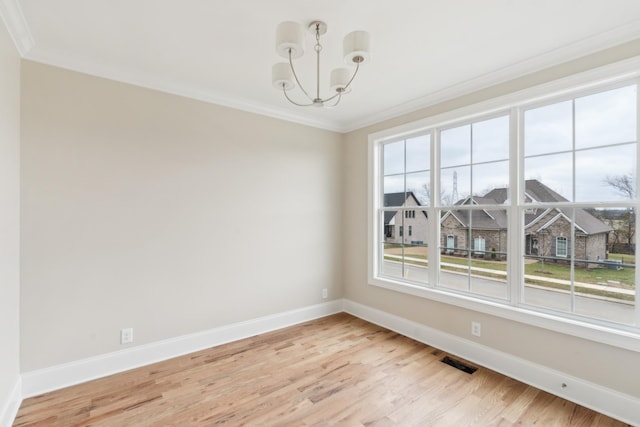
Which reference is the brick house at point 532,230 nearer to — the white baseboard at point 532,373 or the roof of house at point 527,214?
the roof of house at point 527,214

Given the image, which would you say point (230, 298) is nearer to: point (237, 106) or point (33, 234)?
point (33, 234)

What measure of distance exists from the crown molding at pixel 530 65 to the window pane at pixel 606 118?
332mm

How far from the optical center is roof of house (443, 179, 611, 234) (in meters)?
2.29

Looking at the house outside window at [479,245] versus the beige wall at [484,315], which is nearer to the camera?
the beige wall at [484,315]

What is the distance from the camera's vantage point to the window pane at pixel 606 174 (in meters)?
2.11

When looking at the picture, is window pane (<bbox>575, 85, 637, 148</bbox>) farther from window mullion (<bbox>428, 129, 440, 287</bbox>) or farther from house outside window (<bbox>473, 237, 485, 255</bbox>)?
window mullion (<bbox>428, 129, 440, 287</bbox>)

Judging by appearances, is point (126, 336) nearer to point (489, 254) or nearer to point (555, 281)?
point (489, 254)

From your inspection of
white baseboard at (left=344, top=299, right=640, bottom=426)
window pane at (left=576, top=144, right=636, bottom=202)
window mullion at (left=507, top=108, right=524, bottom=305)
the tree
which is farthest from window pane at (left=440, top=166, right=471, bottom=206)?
white baseboard at (left=344, top=299, right=640, bottom=426)

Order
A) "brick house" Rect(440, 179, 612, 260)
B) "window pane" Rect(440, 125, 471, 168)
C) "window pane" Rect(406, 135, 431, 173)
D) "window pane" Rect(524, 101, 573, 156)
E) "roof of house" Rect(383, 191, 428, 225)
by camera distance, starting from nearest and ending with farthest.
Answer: "brick house" Rect(440, 179, 612, 260) < "window pane" Rect(524, 101, 573, 156) < "window pane" Rect(440, 125, 471, 168) < "window pane" Rect(406, 135, 431, 173) < "roof of house" Rect(383, 191, 428, 225)

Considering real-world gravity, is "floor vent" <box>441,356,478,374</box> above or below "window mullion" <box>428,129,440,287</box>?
below

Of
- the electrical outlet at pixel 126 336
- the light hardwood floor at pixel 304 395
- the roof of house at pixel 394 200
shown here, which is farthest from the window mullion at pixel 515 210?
the electrical outlet at pixel 126 336

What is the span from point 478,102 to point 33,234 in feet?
12.8

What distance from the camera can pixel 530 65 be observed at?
245 cm

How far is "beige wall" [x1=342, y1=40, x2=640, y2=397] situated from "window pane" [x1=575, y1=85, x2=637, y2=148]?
9.7 inches
